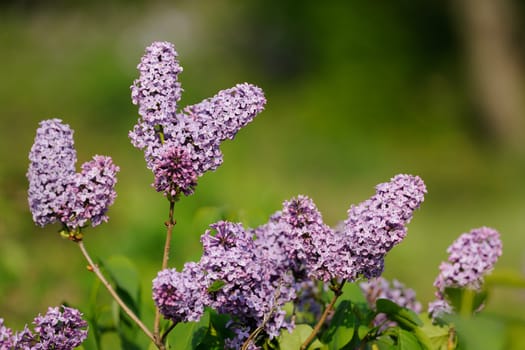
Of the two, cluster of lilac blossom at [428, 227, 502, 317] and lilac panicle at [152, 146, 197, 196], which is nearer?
lilac panicle at [152, 146, 197, 196]

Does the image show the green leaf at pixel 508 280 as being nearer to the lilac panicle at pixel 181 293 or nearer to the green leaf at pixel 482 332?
the green leaf at pixel 482 332

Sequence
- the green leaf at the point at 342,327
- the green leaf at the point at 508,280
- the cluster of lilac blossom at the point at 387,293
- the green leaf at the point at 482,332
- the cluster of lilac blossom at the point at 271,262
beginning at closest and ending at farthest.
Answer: the green leaf at the point at 482,332
the green leaf at the point at 508,280
the cluster of lilac blossom at the point at 271,262
the green leaf at the point at 342,327
the cluster of lilac blossom at the point at 387,293

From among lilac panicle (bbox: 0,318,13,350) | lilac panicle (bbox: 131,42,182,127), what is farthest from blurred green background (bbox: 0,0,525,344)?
lilac panicle (bbox: 131,42,182,127)

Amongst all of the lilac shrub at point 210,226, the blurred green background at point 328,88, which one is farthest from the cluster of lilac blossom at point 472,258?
the blurred green background at point 328,88

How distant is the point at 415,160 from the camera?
40.1 ft

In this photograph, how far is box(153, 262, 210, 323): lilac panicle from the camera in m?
1.37

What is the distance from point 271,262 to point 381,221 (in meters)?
0.27

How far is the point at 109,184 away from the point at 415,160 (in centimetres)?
1098

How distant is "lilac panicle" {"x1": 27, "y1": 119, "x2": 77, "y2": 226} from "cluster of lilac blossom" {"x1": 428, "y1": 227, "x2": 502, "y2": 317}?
0.72m

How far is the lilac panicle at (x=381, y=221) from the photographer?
4.68 feet

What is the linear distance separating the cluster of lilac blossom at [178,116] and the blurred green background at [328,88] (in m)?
5.24

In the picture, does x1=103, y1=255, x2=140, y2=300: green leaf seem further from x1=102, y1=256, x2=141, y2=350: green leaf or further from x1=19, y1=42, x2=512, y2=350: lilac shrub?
x1=19, y1=42, x2=512, y2=350: lilac shrub

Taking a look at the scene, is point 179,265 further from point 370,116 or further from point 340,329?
point 370,116

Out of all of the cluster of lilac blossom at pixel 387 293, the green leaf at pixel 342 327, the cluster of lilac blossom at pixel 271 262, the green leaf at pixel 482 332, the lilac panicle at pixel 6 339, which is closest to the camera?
the green leaf at pixel 482 332
